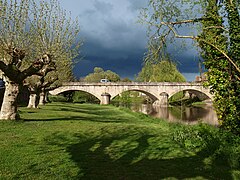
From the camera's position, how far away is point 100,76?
99375 mm

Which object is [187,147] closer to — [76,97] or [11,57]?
[11,57]

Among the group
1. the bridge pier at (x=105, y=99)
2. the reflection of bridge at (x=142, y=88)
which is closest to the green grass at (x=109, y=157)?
the bridge pier at (x=105, y=99)

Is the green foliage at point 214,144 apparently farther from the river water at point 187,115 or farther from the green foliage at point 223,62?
the river water at point 187,115

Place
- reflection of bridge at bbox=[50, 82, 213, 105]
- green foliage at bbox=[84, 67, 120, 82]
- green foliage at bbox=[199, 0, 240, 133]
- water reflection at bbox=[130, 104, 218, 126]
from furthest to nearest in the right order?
1. green foliage at bbox=[84, 67, 120, 82]
2. reflection of bridge at bbox=[50, 82, 213, 105]
3. water reflection at bbox=[130, 104, 218, 126]
4. green foliage at bbox=[199, 0, 240, 133]

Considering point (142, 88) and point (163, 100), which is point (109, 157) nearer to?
point (163, 100)

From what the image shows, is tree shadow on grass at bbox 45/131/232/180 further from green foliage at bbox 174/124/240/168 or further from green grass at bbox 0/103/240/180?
green foliage at bbox 174/124/240/168

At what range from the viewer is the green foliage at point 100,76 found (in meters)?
96.8

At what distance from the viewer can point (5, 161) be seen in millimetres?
6492

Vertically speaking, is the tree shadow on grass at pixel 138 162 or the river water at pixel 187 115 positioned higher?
the river water at pixel 187 115

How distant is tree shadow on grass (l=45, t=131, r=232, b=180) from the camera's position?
593cm

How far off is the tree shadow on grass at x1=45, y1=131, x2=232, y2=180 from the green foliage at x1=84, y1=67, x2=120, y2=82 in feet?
286

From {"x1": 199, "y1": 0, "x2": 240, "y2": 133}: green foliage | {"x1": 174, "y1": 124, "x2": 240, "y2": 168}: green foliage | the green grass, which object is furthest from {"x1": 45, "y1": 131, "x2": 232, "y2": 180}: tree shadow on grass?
{"x1": 199, "y1": 0, "x2": 240, "y2": 133}: green foliage

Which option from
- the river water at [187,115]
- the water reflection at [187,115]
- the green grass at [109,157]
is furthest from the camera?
the water reflection at [187,115]

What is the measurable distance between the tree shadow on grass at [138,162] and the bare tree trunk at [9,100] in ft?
20.0
